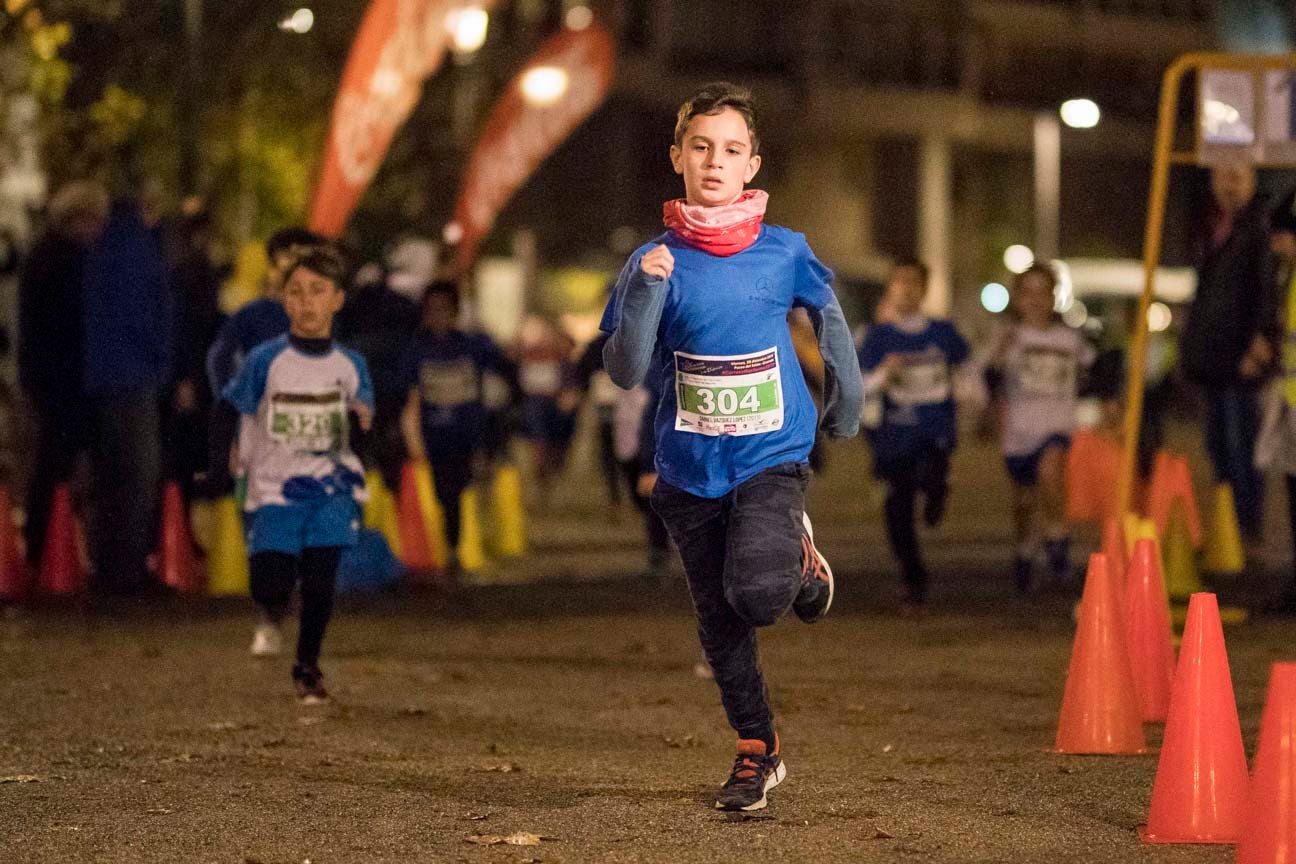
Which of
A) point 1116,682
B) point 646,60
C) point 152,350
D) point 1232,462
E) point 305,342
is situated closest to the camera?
point 1116,682

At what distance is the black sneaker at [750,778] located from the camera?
665 centimetres

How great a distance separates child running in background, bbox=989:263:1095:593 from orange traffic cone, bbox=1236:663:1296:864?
7.81 m

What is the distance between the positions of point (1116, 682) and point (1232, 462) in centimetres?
783

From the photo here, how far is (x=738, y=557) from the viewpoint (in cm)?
650

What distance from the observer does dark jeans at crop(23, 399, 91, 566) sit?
554 inches

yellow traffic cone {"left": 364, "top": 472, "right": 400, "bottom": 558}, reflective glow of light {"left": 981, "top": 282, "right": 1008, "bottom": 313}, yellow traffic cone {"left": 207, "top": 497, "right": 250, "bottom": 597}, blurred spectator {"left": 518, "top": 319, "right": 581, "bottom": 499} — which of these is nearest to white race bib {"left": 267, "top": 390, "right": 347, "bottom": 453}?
yellow traffic cone {"left": 207, "top": 497, "right": 250, "bottom": 597}

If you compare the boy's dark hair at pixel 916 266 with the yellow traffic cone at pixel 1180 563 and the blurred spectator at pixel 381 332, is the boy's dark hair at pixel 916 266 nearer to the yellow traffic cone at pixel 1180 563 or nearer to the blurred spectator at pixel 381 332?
the yellow traffic cone at pixel 1180 563

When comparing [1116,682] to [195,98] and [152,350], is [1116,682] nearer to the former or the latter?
[152,350]

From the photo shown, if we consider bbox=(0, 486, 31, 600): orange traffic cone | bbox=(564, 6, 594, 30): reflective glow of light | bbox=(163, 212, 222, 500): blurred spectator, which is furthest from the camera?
bbox=(564, 6, 594, 30): reflective glow of light

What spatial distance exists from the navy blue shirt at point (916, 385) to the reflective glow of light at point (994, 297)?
51.3m

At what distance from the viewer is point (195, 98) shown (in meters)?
17.4

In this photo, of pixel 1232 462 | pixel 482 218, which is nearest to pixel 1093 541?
pixel 1232 462

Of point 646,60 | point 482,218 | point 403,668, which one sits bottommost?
point 403,668

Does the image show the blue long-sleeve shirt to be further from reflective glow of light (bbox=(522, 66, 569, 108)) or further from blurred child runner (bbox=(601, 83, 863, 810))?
reflective glow of light (bbox=(522, 66, 569, 108))
